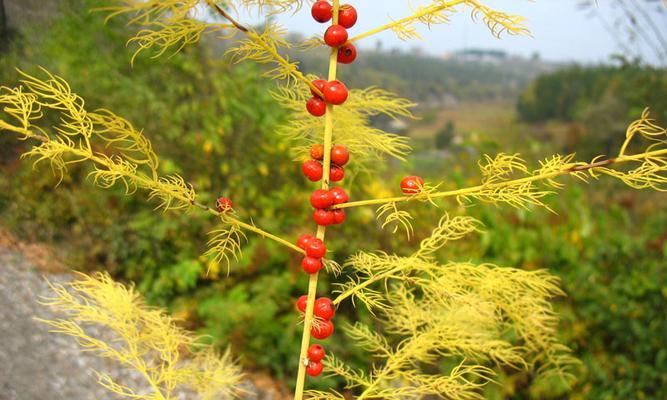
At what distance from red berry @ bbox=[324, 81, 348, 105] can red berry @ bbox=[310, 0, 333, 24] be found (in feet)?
0.27

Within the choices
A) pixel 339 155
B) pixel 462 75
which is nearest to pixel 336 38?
pixel 339 155

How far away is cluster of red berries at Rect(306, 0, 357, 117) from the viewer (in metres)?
0.59

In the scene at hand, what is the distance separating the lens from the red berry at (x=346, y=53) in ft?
2.02

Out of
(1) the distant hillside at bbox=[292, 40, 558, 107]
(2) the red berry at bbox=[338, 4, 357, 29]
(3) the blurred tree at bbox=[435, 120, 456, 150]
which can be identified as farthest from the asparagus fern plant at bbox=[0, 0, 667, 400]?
(3) the blurred tree at bbox=[435, 120, 456, 150]

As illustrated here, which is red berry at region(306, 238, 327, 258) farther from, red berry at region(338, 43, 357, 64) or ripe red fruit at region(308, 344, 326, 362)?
red berry at region(338, 43, 357, 64)

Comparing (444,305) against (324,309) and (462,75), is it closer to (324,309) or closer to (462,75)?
(324,309)

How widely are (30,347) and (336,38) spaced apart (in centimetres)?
75

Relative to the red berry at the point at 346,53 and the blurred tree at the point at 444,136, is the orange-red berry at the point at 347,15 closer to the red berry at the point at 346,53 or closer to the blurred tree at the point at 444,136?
the red berry at the point at 346,53

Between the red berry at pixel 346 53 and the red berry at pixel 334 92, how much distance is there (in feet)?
0.14

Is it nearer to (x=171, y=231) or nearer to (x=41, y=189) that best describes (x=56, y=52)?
(x=41, y=189)

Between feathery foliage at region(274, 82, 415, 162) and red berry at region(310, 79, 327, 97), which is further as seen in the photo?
feathery foliage at region(274, 82, 415, 162)

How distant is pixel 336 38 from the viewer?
0.59 m

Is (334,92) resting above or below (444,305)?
above

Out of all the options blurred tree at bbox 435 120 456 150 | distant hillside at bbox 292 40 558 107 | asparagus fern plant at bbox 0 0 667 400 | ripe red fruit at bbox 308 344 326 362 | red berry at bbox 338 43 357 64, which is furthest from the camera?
blurred tree at bbox 435 120 456 150
